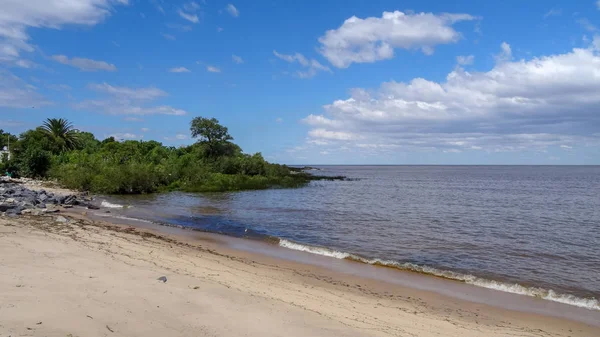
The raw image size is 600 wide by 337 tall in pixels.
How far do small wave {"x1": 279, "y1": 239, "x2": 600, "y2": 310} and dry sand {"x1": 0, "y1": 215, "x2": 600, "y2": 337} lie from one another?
1.98 metres

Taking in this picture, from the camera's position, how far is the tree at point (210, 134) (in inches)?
2833

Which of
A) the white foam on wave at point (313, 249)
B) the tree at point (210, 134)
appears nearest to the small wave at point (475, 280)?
the white foam on wave at point (313, 249)

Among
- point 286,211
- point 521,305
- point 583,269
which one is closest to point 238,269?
point 521,305

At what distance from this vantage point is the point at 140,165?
46125 millimetres

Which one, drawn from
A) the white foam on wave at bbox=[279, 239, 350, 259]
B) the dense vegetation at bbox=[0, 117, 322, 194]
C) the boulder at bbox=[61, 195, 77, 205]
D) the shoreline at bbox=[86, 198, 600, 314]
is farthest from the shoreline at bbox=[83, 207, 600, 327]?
the dense vegetation at bbox=[0, 117, 322, 194]

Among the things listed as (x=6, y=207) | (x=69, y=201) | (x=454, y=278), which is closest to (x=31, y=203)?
(x=6, y=207)

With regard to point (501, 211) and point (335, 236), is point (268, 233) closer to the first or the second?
point (335, 236)

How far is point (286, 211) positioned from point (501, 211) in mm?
18124

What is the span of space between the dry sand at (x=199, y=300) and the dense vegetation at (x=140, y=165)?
30836mm

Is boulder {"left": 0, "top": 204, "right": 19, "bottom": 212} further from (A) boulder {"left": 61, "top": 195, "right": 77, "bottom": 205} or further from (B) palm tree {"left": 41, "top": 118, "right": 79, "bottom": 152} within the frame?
(B) palm tree {"left": 41, "top": 118, "right": 79, "bottom": 152}

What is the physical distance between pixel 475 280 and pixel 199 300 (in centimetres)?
949

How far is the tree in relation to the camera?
236ft

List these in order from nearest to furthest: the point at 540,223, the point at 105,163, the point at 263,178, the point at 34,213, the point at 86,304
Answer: the point at 86,304
the point at 34,213
the point at 540,223
the point at 105,163
the point at 263,178

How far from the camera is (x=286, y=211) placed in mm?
31969
